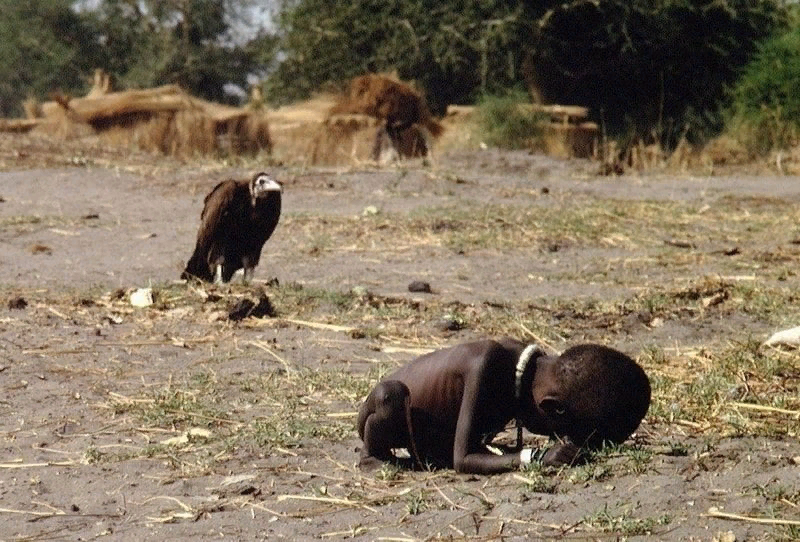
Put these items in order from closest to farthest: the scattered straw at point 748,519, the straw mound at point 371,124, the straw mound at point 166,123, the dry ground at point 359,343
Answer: the scattered straw at point 748,519 < the dry ground at point 359,343 < the straw mound at point 371,124 < the straw mound at point 166,123

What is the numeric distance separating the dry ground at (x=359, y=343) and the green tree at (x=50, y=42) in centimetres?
2632

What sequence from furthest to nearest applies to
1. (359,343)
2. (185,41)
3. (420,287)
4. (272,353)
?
(185,41) < (420,287) < (359,343) < (272,353)

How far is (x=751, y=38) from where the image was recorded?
25484 mm

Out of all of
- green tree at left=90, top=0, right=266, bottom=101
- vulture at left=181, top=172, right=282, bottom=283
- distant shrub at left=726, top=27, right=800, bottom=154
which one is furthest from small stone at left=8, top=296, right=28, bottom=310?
green tree at left=90, top=0, right=266, bottom=101

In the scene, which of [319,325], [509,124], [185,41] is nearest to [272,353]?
[319,325]

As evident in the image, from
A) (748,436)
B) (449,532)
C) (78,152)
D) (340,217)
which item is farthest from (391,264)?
(78,152)

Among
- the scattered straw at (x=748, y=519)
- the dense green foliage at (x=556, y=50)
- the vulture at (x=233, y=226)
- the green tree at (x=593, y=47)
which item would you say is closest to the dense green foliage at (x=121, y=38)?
the dense green foliage at (x=556, y=50)

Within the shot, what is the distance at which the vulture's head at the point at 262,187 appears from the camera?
8.73 m

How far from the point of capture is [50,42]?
4106 centimetres

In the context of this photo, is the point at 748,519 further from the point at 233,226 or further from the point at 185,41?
the point at 185,41

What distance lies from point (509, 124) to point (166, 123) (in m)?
5.10

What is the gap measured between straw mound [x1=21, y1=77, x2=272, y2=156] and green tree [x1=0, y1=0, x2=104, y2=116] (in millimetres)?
20834

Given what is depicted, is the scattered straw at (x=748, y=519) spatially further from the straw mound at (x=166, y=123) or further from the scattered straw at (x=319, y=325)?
the straw mound at (x=166, y=123)

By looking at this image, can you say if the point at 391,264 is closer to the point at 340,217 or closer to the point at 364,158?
the point at 340,217
